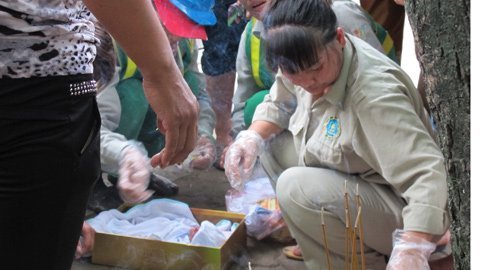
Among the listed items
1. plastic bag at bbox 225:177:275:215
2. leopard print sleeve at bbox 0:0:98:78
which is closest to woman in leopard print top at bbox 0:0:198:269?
leopard print sleeve at bbox 0:0:98:78

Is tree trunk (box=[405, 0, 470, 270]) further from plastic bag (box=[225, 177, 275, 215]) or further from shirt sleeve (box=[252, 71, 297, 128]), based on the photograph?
plastic bag (box=[225, 177, 275, 215])

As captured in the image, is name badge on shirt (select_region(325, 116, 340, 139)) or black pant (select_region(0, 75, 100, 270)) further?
name badge on shirt (select_region(325, 116, 340, 139))

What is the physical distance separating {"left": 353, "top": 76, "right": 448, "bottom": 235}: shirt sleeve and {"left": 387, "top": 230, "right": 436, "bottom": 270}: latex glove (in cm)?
3

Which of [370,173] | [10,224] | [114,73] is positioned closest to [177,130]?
[10,224]

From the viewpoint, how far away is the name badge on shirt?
1.86 metres

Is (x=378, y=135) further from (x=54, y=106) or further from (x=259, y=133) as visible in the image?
(x=54, y=106)

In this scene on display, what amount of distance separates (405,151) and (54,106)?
0.96m

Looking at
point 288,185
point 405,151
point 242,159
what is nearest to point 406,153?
point 405,151

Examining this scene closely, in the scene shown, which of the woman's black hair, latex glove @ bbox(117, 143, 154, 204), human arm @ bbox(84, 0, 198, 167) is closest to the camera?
human arm @ bbox(84, 0, 198, 167)

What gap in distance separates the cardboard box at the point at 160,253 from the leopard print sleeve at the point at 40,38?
1.12 metres

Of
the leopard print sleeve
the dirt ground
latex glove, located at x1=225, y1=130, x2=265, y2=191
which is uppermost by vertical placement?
the leopard print sleeve

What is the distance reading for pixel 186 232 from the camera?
7.55ft

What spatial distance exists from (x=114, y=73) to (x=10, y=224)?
1.61 m

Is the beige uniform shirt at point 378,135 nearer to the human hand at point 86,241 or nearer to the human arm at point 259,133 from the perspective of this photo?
the human arm at point 259,133
